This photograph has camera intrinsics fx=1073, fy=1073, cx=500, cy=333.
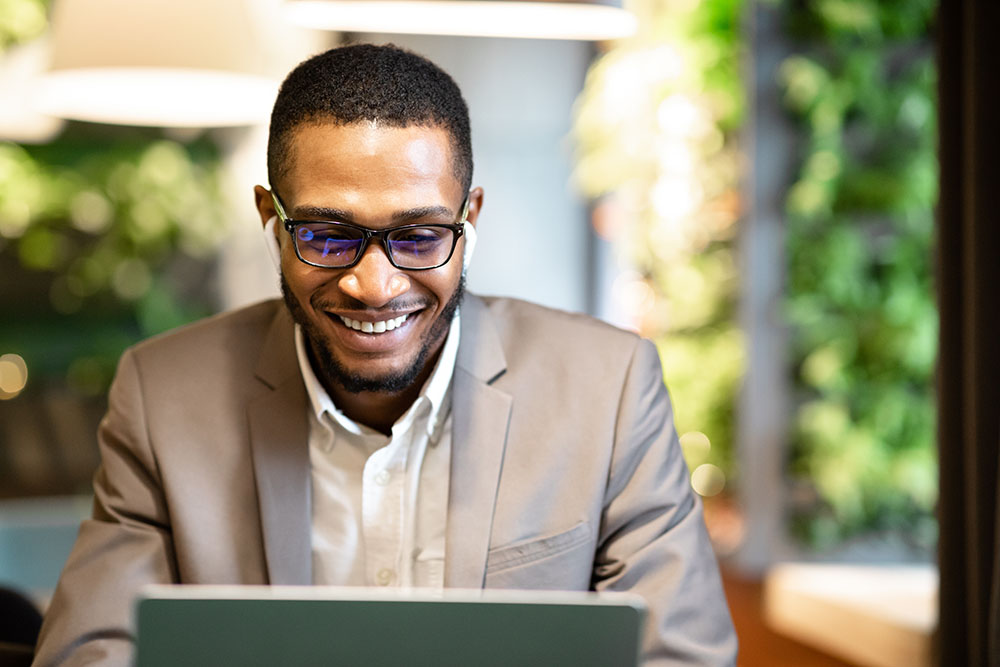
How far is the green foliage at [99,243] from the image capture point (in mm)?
4254

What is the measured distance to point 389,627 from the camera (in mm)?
949

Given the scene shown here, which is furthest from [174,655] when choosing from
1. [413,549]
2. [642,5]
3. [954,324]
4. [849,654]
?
[642,5]

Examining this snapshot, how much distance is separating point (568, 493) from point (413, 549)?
25cm

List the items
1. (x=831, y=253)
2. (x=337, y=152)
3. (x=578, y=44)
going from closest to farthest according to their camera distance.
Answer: (x=337, y=152) < (x=831, y=253) < (x=578, y=44)

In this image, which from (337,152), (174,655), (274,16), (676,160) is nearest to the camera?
(174,655)

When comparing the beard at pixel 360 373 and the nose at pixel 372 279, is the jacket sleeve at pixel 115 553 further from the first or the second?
the nose at pixel 372 279

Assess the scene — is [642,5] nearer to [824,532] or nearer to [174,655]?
[824,532]

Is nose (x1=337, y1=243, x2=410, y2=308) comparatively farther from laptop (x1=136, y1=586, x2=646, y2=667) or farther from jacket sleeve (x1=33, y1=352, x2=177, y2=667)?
laptop (x1=136, y1=586, x2=646, y2=667)

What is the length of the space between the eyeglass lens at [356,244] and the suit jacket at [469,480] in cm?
26

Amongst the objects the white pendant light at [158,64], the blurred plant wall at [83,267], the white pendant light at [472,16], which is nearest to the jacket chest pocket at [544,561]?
the white pendant light at [472,16]

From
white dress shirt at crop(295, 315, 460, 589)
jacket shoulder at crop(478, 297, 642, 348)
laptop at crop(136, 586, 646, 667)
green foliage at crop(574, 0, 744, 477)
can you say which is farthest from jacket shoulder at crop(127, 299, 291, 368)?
green foliage at crop(574, 0, 744, 477)

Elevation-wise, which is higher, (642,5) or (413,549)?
(642,5)

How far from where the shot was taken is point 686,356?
472 centimetres

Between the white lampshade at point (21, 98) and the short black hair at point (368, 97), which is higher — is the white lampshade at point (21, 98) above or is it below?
above
